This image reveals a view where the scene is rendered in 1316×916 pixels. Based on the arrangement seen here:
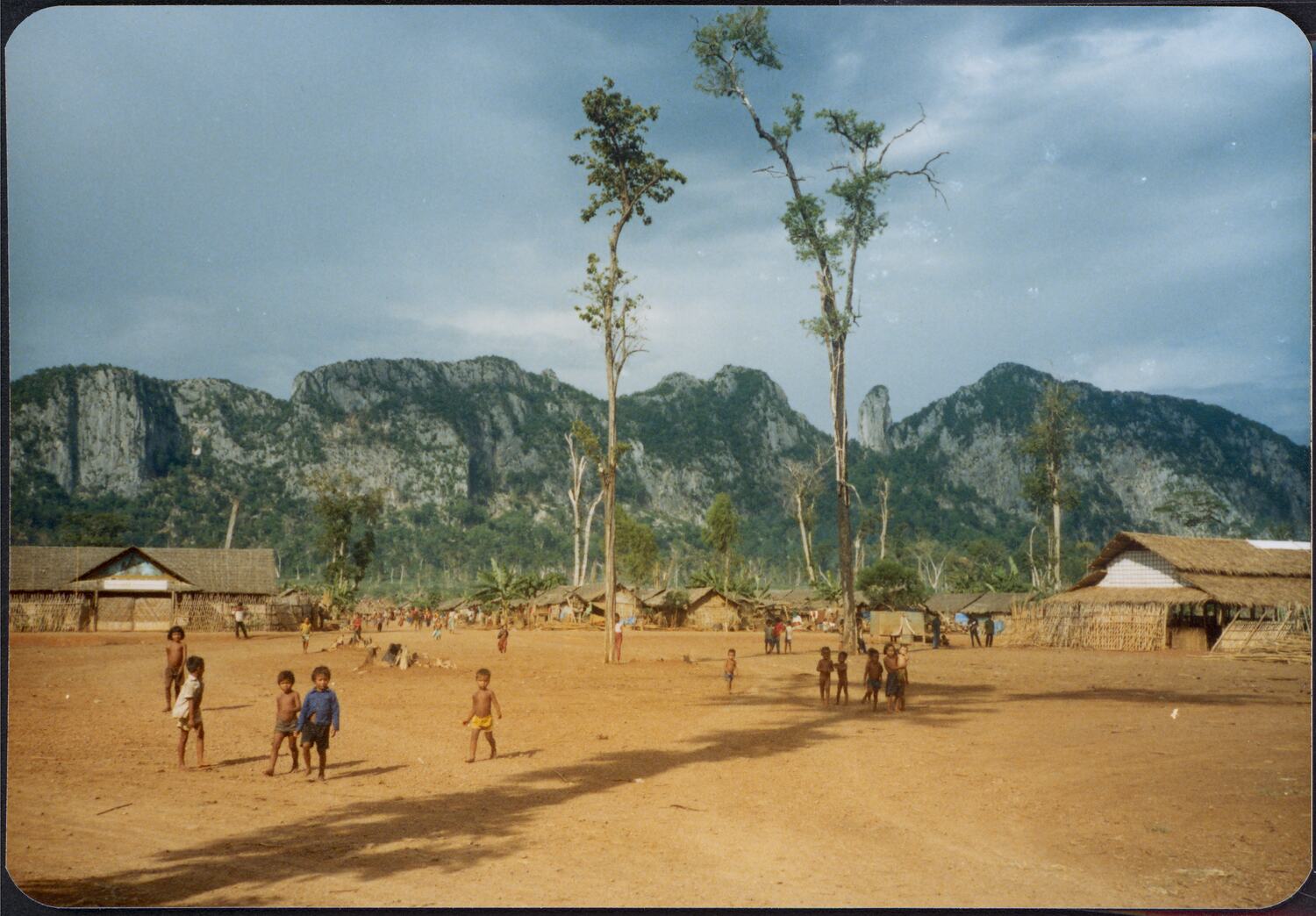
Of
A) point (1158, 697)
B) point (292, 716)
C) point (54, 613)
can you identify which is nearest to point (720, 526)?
point (54, 613)

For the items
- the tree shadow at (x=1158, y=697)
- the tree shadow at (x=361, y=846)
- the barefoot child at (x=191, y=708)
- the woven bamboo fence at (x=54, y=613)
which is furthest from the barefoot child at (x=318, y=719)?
the woven bamboo fence at (x=54, y=613)

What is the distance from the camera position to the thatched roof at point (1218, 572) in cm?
2652

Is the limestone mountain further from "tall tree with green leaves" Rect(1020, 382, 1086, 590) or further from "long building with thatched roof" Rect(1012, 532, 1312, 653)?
"long building with thatched roof" Rect(1012, 532, 1312, 653)

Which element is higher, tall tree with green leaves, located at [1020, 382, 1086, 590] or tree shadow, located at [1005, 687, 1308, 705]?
tall tree with green leaves, located at [1020, 382, 1086, 590]

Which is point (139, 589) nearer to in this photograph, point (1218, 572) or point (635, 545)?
point (635, 545)

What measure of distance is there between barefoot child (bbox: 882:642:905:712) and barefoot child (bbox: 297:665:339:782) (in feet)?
27.1

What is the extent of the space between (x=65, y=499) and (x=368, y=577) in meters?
52.2

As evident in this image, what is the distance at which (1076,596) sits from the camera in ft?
98.3

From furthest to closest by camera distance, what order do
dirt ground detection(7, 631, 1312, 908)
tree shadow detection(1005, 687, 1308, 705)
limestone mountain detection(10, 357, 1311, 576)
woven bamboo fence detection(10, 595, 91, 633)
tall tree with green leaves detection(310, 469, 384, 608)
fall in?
limestone mountain detection(10, 357, 1311, 576) → tall tree with green leaves detection(310, 469, 384, 608) → woven bamboo fence detection(10, 595, 91, 633) → tree shadow detection(1005, 687, 1308, 705) → dirt ground detection(7, 631, 1312, 908)

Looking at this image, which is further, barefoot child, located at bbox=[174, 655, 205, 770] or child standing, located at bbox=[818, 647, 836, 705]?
child standing, located at bbox=[818, 647, 836, 705]

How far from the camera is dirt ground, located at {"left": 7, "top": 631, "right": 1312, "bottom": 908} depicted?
193 inches

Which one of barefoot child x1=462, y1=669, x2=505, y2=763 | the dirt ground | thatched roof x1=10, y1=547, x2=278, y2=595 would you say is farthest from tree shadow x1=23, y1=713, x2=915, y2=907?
thatched roof x1=10, y1=547, x2=278, y2=595

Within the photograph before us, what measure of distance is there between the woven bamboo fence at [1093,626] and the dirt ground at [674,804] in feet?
45.7

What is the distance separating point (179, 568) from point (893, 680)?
3033 cm
